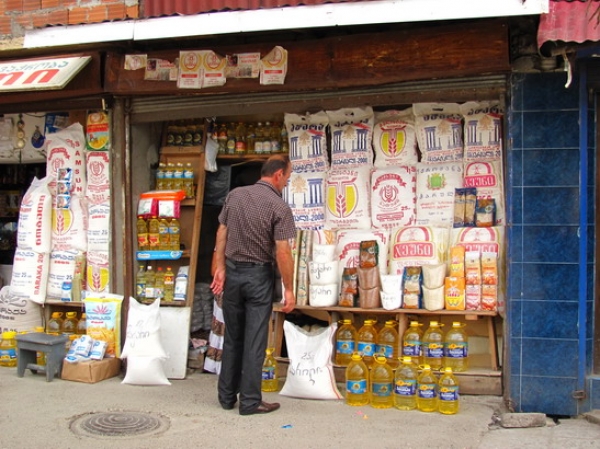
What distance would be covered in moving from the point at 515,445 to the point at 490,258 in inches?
60.9

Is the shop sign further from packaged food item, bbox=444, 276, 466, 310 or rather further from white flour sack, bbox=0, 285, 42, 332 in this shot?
packaged food item, bbox=444, 276, 466, 310

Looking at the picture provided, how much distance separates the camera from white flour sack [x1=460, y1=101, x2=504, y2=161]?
5742 mm

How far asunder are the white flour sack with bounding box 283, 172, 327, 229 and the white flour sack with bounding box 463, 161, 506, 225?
1.33 metres

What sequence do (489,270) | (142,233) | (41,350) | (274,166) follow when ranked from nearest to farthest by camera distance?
(274,166), (489,270), (41,350), (142,233)

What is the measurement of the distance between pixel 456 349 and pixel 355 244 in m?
1.29

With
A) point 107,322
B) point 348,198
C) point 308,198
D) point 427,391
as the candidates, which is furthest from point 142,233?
point 427,391

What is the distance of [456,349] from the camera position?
554 cm

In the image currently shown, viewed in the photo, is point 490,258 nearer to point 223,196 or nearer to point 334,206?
point 334,206

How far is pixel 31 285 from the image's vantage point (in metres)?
6.85

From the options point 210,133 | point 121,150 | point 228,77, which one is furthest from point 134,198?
point 228,77

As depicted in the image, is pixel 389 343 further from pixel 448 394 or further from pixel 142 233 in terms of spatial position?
pixel 142 233

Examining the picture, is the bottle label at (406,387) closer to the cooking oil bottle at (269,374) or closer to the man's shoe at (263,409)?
the man's shoe at (263,409)

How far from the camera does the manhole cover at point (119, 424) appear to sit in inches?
190

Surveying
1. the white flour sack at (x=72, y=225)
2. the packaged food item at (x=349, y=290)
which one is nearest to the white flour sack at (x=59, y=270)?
the white flour sack at (x=72, y=225)
